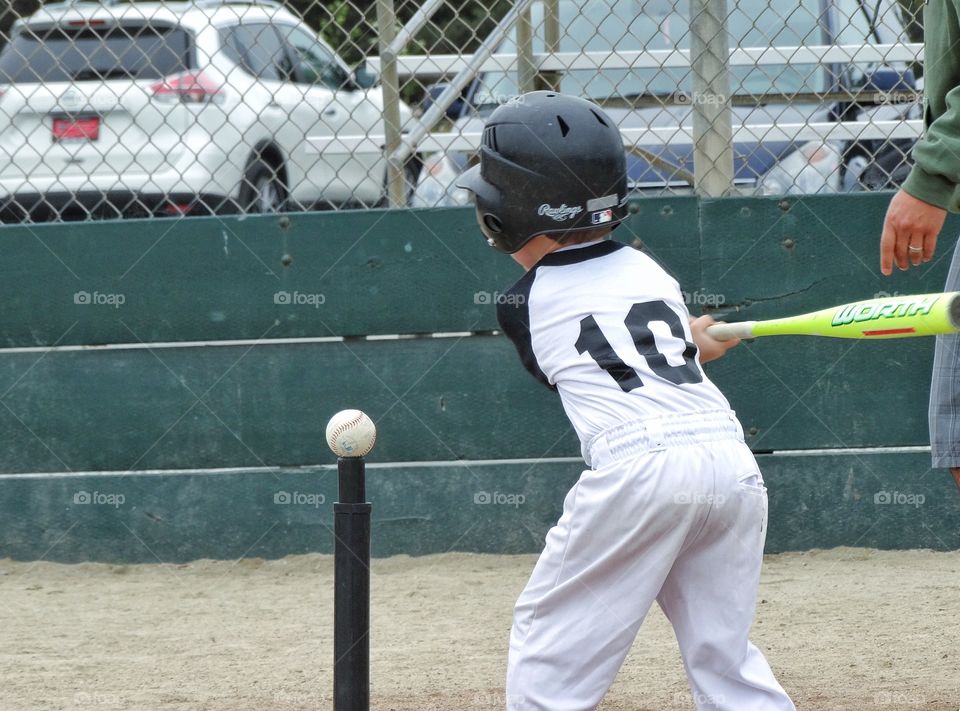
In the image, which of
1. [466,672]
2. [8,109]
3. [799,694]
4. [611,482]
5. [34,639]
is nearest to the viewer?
[611,482]

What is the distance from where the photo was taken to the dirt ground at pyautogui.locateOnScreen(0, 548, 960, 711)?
11.0ft

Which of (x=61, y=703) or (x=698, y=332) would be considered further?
(x=61, y=703)

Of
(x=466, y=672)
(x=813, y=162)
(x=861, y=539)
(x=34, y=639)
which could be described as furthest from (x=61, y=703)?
(x=813, y=162)

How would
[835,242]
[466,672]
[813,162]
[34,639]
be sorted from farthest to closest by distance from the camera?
[813,162], [835,242], [34,639], [466,672]

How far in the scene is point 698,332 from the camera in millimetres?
2482

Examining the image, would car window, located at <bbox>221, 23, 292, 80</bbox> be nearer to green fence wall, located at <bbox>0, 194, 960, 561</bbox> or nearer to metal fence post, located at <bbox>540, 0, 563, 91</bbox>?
metal fence post, located at <bbox>540, 0, 563, 91</bbox>

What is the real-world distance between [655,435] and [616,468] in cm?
9

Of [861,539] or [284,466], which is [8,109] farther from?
[861,539]

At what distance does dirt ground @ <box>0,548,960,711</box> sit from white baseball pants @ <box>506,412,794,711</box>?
100 centimetres

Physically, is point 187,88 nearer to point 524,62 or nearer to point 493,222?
point 524,62

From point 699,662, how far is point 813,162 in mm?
3988

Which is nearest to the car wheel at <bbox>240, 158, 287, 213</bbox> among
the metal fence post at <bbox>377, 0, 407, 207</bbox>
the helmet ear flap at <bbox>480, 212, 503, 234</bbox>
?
the metal fence post at <bbox>377, 0, 407, 207</bbox>
